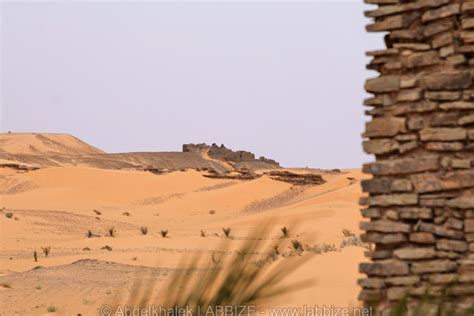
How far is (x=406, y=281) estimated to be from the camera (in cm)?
711

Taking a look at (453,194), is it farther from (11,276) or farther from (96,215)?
(96,215)

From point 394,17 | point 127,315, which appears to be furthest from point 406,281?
Result: point 127,315

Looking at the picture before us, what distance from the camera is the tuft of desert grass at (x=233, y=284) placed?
6.14 ft

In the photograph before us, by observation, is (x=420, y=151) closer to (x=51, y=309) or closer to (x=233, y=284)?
(x=233, y=284)

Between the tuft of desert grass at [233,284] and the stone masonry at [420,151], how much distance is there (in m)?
5.10

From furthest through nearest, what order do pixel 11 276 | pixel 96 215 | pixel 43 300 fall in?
pixel 96 215 → pixel 11 276 → pixel 43 300

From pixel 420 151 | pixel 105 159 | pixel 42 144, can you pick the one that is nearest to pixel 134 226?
pixel 420 151

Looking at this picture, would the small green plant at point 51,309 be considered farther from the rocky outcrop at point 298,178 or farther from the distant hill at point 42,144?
the distant hill at point 42,144

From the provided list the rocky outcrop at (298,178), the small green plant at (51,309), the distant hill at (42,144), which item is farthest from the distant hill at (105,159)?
the small green plant at (51,309)

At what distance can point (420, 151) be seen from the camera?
284 inches

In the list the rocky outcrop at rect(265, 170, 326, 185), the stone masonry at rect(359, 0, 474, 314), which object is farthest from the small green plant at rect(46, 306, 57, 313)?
the rocky outcrop at rect(265, 170, 326, 185)

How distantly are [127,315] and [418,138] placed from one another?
536 centimetres

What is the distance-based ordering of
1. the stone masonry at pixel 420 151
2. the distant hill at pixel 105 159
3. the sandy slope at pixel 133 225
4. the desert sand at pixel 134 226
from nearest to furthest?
the stone masonry at pixel 420 151 < the desert sand at pixel 134 226 < the sandy slope at pixel 133 225 < the distant hill at pixel 105 159

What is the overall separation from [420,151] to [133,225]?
2381 centimetres
